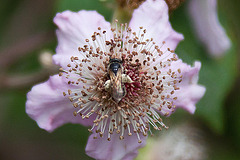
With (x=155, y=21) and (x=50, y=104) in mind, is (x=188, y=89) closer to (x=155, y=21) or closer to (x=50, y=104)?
(x=155, y=21)

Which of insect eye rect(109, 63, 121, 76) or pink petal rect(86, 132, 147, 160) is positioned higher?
insect eye rect(109, 63, 121, 76)

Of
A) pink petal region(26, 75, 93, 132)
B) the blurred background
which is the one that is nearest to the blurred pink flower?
Result: pink petal region(26, 75, 93, 132)

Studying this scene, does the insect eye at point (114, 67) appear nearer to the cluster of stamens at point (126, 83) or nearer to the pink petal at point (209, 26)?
the cluster of stamens at point (126, 83)

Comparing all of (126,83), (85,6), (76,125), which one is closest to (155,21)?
(126,83)

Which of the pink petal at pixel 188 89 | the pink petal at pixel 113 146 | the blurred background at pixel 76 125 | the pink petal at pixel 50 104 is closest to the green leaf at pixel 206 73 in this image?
the blurred background at pixel 76 125

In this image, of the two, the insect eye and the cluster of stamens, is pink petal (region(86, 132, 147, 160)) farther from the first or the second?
the insect eye

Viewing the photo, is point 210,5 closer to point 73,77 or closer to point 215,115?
point 215,115

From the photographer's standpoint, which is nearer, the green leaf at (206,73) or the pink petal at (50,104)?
the pink petal at (50,104)
